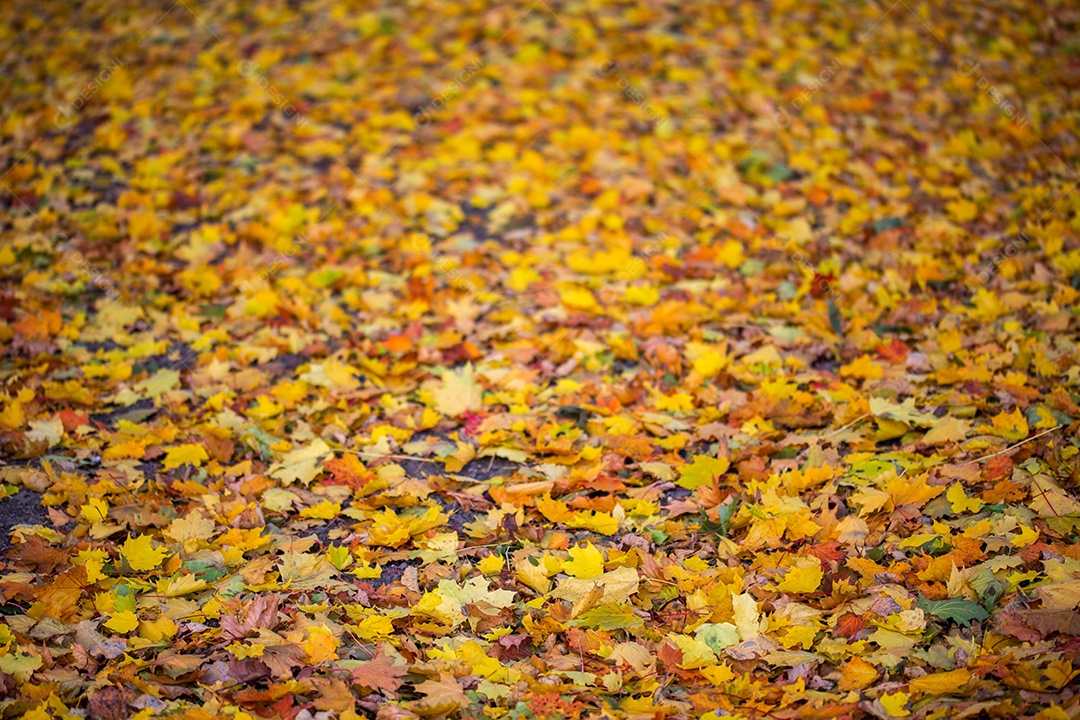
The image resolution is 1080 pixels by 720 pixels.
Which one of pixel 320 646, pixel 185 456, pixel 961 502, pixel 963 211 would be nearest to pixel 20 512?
pixel 185 456

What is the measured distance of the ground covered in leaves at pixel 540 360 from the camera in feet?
7.34

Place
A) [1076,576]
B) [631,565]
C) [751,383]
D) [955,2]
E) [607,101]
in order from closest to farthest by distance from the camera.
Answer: [1076,576], [631,565], [751,383], [607,101], [955,2]

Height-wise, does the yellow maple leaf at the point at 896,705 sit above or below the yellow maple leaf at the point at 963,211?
above

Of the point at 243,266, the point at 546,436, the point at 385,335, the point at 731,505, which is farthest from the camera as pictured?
the point at 243,266

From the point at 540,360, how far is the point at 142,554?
70.2 inches

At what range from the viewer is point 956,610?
2.24 meters

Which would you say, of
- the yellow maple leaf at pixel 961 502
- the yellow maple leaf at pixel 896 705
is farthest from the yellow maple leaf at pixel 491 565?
the yellow maple leaf at pixel 961 502

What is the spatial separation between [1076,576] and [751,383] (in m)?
1.39

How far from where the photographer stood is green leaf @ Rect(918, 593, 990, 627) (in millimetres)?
2219

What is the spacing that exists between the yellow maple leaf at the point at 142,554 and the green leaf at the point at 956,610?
2178 mm

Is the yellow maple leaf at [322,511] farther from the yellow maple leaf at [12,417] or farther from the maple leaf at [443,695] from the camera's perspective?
the yellow maple leaf at [12,417]

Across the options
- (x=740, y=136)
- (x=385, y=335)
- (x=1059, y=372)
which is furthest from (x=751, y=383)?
(x=740, y=136)

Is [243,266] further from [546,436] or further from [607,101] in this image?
[607,101]

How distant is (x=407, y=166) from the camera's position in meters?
5.30
